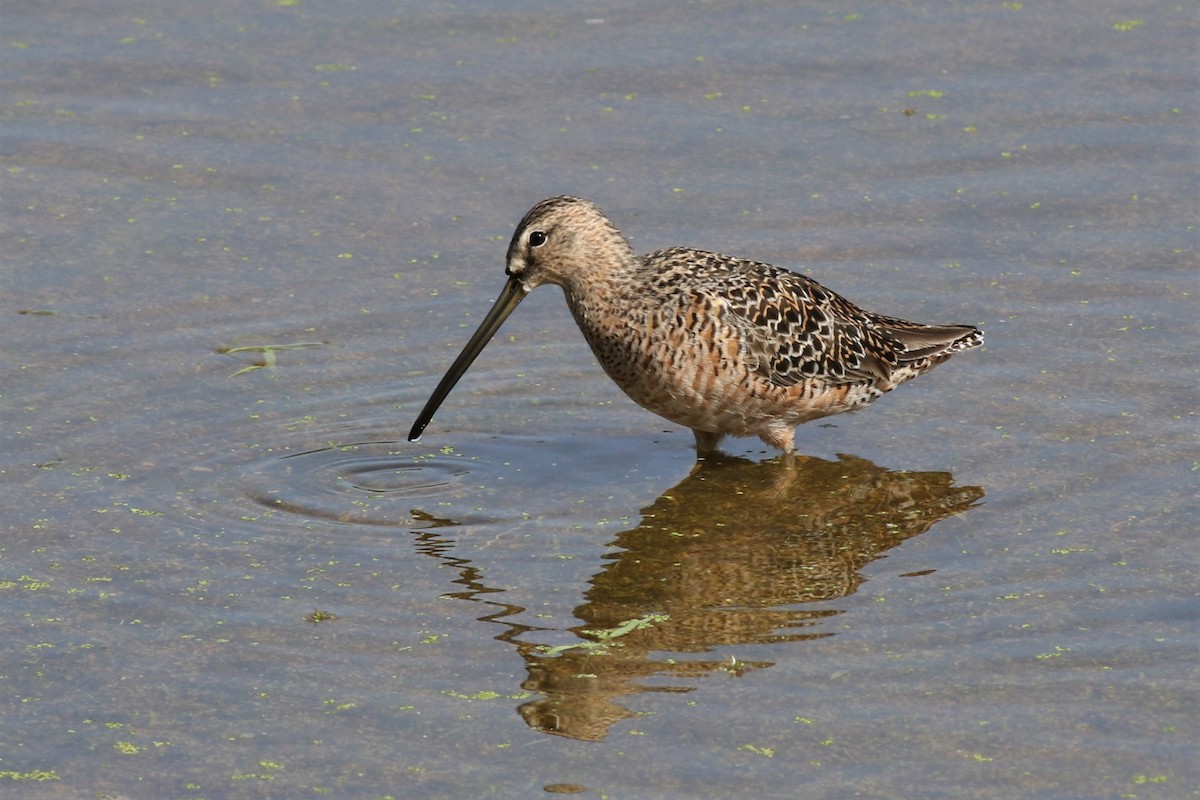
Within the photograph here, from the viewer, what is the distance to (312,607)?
6.50m

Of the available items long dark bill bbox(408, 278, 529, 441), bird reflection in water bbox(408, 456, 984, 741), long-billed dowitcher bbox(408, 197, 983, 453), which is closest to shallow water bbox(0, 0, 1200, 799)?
bird reflection in water bbox(408, 456, 984, 741)

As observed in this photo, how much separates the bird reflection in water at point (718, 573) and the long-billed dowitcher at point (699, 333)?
12.6 inches

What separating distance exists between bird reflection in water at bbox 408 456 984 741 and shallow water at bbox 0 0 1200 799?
2 cm

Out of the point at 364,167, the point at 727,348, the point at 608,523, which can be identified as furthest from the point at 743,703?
the point at 364,167

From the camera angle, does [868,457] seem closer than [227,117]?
Yes

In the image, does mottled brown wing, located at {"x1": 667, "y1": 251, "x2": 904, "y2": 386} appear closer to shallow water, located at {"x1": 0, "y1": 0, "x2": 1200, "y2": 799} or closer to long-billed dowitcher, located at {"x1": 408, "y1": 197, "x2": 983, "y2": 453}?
long-billed dowitcher, located at {"x1": 408, "y1": 197, "x2": 983, "y2": 453}

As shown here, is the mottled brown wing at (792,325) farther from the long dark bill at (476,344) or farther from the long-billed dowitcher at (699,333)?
the long dark bill at (476,344)

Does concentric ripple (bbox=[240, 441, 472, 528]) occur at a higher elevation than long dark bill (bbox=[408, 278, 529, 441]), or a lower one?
lower

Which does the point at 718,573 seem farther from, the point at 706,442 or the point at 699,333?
the point at 706,442

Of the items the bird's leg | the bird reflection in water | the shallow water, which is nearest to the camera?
the shallow water

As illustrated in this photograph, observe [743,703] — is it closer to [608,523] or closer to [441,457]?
[608,523]

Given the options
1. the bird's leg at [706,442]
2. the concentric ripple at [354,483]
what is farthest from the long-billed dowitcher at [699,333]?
the concentric ripple at [354,483]

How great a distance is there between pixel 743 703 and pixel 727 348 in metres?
2.23

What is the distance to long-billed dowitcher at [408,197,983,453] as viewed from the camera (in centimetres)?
767
